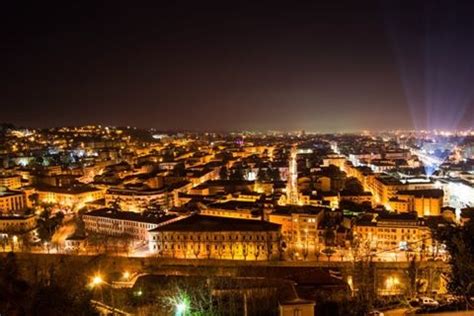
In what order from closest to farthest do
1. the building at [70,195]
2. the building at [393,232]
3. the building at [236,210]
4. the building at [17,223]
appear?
the building at [393,232] < the building at [17,223] < the building at [236,210] < the building at [70,195]

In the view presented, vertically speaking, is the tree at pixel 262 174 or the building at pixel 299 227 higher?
the tree at pixel 262 174

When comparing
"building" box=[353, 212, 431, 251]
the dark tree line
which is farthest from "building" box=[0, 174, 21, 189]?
the dark tree line

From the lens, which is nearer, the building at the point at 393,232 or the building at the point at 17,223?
the building at the point at 393,232

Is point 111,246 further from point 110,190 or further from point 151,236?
point 110,190

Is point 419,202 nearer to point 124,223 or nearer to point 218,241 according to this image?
point 218,241

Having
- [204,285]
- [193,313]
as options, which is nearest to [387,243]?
[204,285]

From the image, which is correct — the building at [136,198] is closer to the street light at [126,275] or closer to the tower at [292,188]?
the tower at [292,188]

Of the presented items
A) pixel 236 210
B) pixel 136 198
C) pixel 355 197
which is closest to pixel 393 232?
pixel 236 210

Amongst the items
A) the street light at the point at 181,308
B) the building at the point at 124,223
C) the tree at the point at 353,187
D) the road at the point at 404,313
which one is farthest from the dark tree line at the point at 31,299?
the tree at the point at 353,187

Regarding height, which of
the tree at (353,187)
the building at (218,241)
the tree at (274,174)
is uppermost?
the tree at (274,174)
